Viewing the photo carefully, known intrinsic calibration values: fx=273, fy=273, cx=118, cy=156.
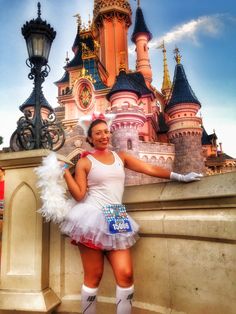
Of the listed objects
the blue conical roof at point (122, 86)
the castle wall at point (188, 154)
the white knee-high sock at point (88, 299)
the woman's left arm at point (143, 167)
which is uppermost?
the blue conical roof at point (122, 86)

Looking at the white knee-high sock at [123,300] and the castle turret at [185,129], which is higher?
the castle turret at [185,129]

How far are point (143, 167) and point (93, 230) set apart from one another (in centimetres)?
64

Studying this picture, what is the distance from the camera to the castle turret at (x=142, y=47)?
25531 millimetres

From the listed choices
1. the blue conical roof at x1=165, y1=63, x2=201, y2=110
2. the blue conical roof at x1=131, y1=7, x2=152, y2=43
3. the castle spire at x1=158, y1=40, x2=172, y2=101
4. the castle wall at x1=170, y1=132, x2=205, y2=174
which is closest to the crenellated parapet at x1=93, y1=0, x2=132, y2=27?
the blue conical roof at x1=131, y1=7, x2=152, y2=43

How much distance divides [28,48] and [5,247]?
7.55 feet

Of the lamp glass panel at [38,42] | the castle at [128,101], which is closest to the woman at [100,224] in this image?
the lamp glass panel at [38,42]

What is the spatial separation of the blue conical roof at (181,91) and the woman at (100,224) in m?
19.8

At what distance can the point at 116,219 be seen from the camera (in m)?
1.82

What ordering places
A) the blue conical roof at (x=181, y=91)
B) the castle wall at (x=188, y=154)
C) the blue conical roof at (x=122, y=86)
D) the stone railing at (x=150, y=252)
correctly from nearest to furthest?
the stone railing at (x=150, y=252)
the blue conical roof at (x=122, y=86)
the castle wall at (x=188, y=154)
the blue conical roof at (x=181, y=91)

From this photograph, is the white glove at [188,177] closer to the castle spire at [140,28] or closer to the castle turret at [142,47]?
the castle turret at [142,47]

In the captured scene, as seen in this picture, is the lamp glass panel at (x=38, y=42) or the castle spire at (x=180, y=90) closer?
the lamp glass panel at (x=38, y=42)

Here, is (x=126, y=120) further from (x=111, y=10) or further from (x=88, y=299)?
(x=88, y=299)

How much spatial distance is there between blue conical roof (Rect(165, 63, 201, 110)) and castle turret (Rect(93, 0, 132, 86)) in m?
4.64

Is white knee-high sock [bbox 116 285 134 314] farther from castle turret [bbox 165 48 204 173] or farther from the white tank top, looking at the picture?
castle turret [bbox 165 48 204 173]
